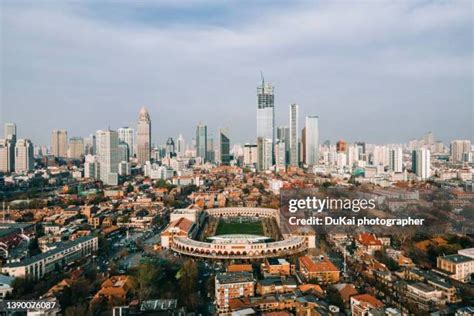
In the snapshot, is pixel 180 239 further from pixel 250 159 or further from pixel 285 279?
pixel 250 159

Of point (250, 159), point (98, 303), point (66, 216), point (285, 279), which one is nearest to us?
point (98, 303)

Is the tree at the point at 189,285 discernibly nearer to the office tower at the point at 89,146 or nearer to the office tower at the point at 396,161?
the office tower at the point at 396,161

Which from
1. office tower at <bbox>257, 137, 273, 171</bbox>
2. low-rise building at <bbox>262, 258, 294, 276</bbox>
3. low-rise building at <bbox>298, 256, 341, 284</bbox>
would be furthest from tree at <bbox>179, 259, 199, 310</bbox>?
office tower at <bbox>257, 137, 273, 171</bbox>

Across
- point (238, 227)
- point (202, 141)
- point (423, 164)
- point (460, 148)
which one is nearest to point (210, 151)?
point (202, 141)

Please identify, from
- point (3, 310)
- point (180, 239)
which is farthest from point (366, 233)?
point (3, 310)

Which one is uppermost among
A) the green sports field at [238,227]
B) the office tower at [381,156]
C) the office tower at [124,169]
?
the office tower at [381,156]

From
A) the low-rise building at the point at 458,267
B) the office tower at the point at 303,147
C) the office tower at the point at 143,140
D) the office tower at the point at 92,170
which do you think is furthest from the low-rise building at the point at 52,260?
the office tower at the point at 303,147
